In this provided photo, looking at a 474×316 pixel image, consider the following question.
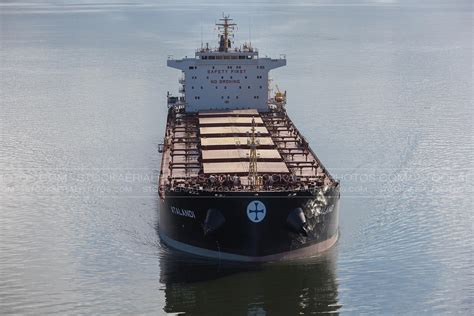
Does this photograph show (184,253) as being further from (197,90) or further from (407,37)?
(407,37)

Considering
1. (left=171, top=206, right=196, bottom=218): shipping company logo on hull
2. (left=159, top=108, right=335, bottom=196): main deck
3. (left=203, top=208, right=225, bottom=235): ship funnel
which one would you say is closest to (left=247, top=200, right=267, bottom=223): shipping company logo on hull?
(left=159, top=108, right=335, bottom=196): main deck

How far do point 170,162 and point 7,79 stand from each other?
4530 cm

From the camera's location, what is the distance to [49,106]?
206 ft

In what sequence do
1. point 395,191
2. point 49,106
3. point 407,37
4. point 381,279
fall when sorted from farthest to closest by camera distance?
point 407,37, point 49,106, point 395,191, point 381,279

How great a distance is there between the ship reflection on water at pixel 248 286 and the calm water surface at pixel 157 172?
7cm

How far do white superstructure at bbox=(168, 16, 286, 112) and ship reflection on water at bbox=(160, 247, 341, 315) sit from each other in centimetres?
1807

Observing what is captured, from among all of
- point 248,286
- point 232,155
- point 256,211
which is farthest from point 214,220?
point 232,155

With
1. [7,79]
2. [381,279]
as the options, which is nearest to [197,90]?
[381,279]

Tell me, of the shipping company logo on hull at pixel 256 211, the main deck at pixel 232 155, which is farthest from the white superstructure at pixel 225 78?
the shipping company logo on hull at pixel 256 211

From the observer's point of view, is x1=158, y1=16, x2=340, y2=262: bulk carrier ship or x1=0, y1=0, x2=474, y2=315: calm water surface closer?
x1=0, y1=0, x2=474, y2=315: calm water surface

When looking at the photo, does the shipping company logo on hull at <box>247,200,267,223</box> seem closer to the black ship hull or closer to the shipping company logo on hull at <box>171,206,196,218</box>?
the black ship hull

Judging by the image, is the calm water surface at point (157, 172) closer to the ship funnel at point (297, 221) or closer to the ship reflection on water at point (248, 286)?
the ship reflection on water at point (248, 286)

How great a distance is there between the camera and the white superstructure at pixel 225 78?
47.2 meters

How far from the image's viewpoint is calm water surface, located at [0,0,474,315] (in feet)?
92.5
